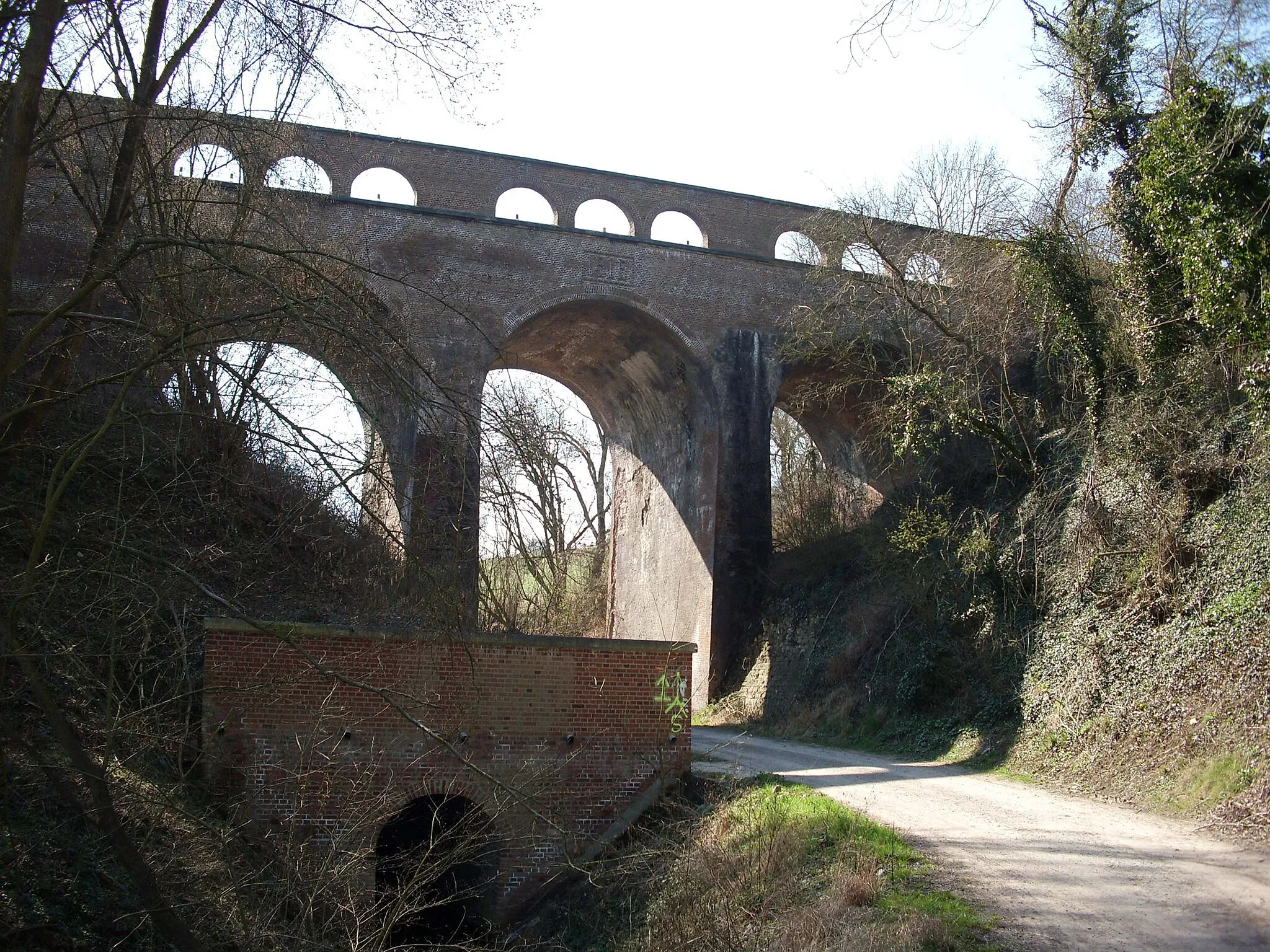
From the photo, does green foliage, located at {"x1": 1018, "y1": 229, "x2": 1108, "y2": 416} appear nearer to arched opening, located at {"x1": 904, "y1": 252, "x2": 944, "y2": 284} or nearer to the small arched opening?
arched opening, located at {"x1": 904, "y1": 252, "x2": 944, "y2": 284}

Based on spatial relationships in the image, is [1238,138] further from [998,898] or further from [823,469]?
[823,469]

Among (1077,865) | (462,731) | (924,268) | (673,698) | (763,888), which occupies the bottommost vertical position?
(763,888)

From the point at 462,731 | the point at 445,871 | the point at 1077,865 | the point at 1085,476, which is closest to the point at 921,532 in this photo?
the point at 1085,476

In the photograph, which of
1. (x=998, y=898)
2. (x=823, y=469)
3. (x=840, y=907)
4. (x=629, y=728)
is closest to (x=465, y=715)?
(x=629, y=728)

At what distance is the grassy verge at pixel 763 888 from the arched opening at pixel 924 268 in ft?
31.0

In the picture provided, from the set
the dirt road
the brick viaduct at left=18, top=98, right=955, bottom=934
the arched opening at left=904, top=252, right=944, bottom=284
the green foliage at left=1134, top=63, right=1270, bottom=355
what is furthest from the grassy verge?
the arched opening at left=904, top=252, right=944, bottom=284

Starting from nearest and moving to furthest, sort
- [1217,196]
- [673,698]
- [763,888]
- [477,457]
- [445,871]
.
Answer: [477,457], [763,888], [445,871], [1217,196], [673,698]

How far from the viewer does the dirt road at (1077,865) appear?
20.7 feet

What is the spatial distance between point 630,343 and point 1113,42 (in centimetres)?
964

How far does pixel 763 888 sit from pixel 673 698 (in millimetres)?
4012

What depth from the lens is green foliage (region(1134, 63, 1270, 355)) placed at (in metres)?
10.3

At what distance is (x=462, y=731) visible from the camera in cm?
1094

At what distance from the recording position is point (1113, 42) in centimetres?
1313

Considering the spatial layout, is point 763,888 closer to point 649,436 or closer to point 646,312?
point 646,312
